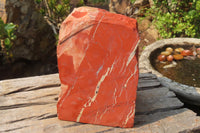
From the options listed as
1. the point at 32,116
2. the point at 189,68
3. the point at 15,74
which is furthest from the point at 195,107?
the point at 15,74

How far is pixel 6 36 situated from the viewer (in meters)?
2.98

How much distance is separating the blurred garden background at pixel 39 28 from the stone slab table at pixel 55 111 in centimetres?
132

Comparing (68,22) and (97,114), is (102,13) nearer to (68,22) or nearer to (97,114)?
(68,22)

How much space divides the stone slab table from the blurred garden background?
1.32 metres

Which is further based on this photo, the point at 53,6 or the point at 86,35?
the point at 53,6

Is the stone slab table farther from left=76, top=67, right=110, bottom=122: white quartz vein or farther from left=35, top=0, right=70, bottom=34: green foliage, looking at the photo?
left=35, top=0, right=70, bottom=34: green foliage

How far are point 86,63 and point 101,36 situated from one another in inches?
7.8

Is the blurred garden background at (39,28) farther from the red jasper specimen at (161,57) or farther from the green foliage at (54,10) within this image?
the red jasper specimen at (161,57)

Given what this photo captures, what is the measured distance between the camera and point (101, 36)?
4.16 ft

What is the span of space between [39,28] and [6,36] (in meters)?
0.60

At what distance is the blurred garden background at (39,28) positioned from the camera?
9.82 ft

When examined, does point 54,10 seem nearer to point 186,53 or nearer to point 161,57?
point 161,57

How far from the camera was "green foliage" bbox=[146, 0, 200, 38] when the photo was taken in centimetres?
306

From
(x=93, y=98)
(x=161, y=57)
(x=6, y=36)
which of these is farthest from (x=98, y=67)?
(x=6, y=36)
